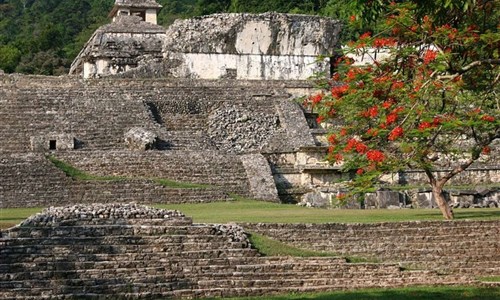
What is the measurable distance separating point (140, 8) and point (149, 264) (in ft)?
104

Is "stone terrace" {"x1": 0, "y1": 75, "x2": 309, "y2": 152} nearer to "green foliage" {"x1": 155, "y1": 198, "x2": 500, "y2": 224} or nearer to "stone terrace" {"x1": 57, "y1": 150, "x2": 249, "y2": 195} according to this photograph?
"stone terrace" {"x1": 57, "y1": 150, "x2": 249, "y2": 195}

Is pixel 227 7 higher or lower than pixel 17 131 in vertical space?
higher

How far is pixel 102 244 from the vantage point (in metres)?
15.0

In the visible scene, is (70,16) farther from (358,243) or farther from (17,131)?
(358,243)

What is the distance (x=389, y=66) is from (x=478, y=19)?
1.21 m

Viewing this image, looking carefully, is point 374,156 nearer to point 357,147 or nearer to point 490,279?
point 357,147

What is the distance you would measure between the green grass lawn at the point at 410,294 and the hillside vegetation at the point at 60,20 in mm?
21220

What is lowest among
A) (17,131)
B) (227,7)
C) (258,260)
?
(258,260)

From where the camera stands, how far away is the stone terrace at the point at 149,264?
549 inches

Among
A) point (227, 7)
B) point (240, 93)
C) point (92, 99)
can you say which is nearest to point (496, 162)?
point (240, 93)

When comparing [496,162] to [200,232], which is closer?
[200,232]

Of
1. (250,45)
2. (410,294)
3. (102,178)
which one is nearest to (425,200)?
(102,178)

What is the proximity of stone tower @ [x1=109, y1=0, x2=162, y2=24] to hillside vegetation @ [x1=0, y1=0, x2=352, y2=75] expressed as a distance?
153 inches

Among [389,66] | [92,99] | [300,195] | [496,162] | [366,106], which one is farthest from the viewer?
[92,99]
